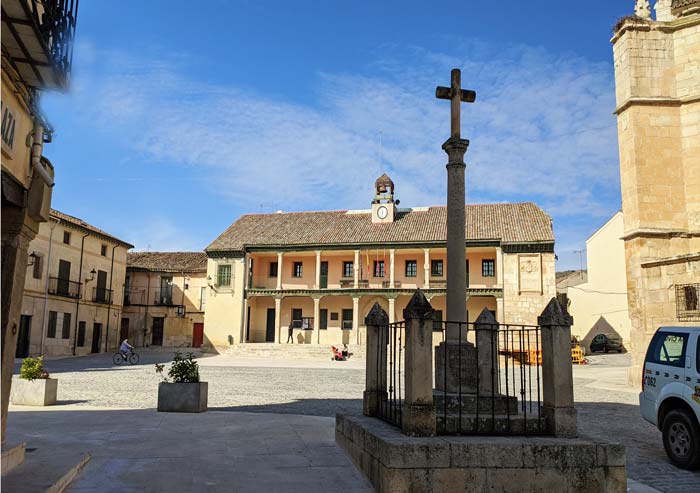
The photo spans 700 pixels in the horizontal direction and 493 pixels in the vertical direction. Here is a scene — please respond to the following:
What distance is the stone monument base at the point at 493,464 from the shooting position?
5180 millimetres

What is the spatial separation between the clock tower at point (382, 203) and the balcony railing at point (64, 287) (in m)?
20.6

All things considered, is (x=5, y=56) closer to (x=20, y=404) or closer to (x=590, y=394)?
(x=20, y=404)

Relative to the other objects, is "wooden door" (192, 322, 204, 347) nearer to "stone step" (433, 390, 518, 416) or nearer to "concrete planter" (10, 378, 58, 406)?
"concrete planter" (10, 378, 58, 406)

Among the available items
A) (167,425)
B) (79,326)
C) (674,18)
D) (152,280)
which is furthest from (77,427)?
(152,280)

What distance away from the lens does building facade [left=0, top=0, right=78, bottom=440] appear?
5.25 metres

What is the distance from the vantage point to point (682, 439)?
7523mm

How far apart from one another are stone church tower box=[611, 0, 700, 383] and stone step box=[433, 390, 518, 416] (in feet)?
43.1

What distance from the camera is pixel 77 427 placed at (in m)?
8.91

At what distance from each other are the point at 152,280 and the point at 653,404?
41.7m

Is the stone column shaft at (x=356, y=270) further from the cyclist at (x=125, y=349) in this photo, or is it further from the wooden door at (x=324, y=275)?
the cyclist at (x=125, y=349)

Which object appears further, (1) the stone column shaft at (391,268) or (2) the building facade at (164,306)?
(2) the building facade at (164,306)

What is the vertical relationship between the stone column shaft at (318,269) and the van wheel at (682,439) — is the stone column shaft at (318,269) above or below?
above

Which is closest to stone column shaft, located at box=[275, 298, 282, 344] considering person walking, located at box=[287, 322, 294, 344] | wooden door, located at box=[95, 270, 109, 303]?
person walking, located at box=[287, 322, 294, 344]

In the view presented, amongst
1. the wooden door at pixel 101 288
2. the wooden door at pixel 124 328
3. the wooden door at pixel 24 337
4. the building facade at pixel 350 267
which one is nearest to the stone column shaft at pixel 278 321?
the building facade at pixel 350 267
